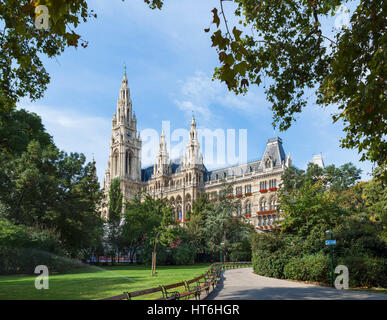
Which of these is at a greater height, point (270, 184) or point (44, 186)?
point (270, 184)

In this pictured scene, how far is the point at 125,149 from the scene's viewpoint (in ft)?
276

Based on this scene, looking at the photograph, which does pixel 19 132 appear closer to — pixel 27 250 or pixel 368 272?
pixel 27 250

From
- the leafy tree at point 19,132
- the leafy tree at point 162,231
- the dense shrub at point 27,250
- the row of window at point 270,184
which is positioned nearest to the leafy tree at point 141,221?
the leafy tree at point 162,231

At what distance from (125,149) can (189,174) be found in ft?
68.4

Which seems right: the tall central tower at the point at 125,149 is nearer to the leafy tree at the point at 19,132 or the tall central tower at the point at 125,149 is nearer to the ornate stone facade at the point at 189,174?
the ornate stone facade at the point at 189,174

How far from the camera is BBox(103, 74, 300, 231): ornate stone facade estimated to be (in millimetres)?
60500

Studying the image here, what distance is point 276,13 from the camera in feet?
34.6

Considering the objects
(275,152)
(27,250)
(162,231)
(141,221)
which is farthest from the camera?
(275,152)

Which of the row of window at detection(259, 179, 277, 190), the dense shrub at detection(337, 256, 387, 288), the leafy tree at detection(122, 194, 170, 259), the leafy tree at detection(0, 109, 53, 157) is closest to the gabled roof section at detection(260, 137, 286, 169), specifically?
the row of window at detection(259, 179, 277, 190)

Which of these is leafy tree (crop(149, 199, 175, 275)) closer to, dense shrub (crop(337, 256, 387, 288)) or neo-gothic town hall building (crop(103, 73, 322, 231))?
neo-gothic town hall building (crop(103, 73, 322, 231))

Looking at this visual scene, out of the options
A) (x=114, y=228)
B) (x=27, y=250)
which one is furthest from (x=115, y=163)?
(x=27, y=250)

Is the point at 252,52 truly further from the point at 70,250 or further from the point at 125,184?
the point at 125,184

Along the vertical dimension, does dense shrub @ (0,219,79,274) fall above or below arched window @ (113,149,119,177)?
below

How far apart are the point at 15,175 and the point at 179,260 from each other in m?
21.5
